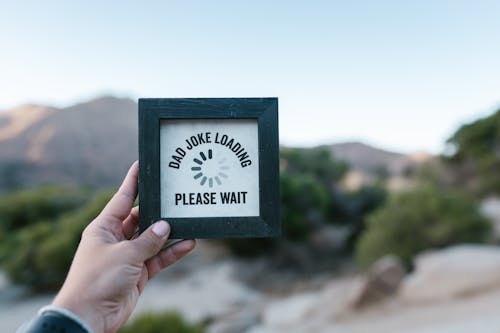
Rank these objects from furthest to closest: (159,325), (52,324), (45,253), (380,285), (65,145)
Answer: (65,145)
(45,253)
(380,285)
(159,325)
(52,324)

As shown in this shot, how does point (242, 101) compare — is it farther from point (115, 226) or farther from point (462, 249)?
point (462, 249)

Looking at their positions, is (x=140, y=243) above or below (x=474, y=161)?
below

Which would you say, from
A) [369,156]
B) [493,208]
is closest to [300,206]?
[493,208]

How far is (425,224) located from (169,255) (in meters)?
8.07

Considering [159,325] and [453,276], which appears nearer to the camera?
[159,325]

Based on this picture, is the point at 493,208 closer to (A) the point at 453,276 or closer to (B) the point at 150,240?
(A) the point at 453,276

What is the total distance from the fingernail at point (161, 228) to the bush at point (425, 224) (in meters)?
7.83

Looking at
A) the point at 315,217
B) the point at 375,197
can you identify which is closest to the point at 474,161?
the point at 375,197

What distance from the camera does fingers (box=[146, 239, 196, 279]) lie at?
1241 mm

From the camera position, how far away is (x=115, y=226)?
1195 millimetres

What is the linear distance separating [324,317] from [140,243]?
249 inches

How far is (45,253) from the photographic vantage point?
30.9ft

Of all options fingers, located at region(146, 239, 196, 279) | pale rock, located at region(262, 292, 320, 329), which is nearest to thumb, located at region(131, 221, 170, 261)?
fingers, located at region(146, 239, 196, 279)

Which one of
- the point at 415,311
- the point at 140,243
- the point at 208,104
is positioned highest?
the point at 208,104
